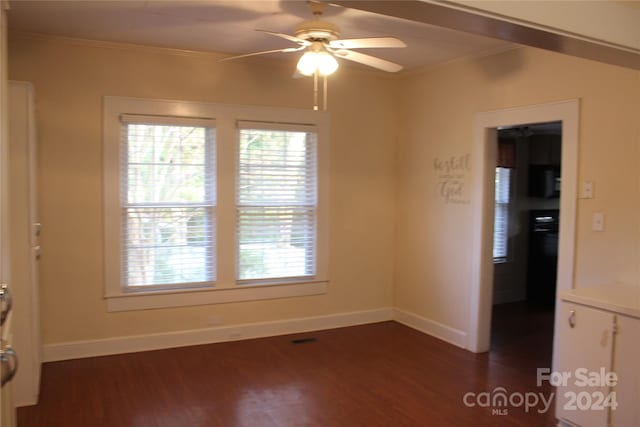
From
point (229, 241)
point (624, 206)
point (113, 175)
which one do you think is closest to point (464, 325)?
point (624, 206)

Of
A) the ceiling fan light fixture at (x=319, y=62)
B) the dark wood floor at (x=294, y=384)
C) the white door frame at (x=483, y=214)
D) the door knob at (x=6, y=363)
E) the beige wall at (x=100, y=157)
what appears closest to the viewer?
the door knob at (x=6, y=363)

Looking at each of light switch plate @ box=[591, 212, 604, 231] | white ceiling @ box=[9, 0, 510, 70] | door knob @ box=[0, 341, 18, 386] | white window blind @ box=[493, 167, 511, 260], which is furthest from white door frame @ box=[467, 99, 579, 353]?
door knob @ box=[0, 341, 18, 386]

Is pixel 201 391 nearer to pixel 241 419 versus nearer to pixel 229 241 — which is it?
pixel 241 419

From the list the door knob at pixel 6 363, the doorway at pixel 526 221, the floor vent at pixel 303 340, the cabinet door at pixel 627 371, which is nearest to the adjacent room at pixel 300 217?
the cabinet door at pixel 627 371

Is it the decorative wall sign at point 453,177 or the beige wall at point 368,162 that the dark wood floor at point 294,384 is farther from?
the decorative wall sign at point 453,177

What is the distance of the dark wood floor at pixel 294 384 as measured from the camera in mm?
3189

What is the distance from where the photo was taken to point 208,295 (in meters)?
4.62

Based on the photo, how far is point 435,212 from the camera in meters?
4.94

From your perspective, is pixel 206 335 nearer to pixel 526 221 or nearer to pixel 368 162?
pixel 368 162

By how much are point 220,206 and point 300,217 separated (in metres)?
0.82

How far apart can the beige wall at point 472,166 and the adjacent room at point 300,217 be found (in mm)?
17

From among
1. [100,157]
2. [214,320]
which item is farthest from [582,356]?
[100,157]

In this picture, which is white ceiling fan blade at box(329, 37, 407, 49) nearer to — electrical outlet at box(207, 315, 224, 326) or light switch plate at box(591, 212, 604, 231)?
light switch plate at box(591, 212, 604, 231)

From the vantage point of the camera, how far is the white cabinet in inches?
107
